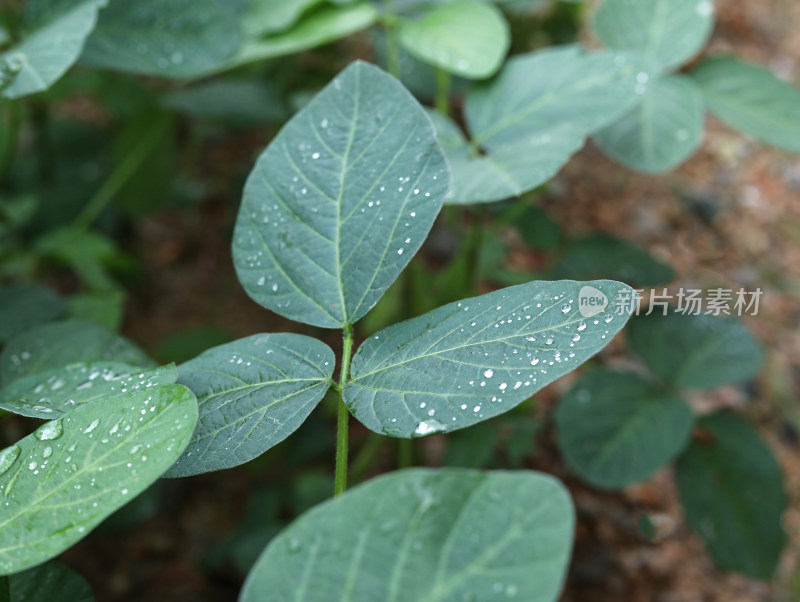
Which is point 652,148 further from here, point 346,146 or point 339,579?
point 339,579

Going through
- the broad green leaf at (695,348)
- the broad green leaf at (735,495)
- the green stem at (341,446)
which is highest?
the green stem at (341,446)

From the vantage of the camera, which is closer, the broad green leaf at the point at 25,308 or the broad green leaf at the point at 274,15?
the broad green leaf at the point at 25,308

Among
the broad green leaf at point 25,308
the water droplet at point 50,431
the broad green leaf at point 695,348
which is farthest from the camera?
the broad green leaf at point 695,348

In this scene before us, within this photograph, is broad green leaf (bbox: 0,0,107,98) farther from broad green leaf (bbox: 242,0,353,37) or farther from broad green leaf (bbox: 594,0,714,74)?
broad green leaf (bbox: 594,0,714,74)

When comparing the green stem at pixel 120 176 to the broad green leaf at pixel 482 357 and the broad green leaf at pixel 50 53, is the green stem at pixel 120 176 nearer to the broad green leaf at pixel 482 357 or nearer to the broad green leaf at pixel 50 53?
the broad green leaf at pixel 50 53

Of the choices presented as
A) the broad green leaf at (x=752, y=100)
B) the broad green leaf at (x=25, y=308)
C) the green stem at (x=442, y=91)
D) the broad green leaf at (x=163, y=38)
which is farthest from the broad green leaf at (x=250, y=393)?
the broad green leaf at (x=752, y=100)

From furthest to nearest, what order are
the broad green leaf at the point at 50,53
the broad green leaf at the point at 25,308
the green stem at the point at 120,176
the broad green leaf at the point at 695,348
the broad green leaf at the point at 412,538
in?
the green stem at the point at 120,176, the broad green leaf at the point at 695,348, the broad green leaf at the point at 25,308, the broad green leaf at the point at 50,53, the broad green leaf at the point at 412,538

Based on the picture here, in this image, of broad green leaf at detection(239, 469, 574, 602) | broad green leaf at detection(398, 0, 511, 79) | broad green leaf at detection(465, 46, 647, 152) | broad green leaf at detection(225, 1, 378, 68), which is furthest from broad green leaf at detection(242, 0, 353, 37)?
broad green leaf at detection(239, 469, 574, 602)

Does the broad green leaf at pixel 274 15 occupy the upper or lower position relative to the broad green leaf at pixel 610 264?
upper
